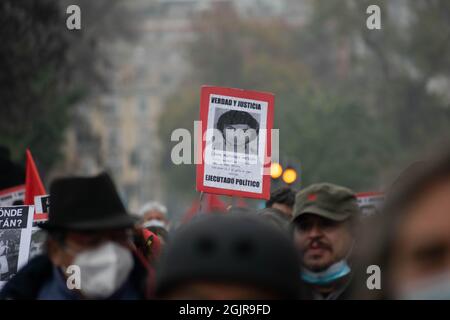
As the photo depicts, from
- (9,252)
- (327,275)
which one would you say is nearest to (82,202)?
(327,275)

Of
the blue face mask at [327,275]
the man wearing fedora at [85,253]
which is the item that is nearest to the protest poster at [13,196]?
the blue face mask at [327,275]

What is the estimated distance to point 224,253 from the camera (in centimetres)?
278

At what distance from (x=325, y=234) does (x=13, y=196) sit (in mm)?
4053

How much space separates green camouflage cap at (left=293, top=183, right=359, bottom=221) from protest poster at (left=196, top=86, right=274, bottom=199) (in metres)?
1.88

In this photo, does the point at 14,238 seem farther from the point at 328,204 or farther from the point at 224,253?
the point at 224,253

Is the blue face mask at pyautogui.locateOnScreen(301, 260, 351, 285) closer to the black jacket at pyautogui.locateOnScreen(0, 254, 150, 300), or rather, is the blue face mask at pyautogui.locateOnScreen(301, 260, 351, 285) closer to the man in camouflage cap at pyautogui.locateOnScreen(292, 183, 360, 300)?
the man in camouflage cap at pyautogui.locateOnScreen(292, 183, 360, 300)

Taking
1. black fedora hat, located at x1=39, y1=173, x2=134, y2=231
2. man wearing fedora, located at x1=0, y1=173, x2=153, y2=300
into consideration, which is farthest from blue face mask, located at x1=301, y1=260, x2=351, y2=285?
black fedora hat, located at x1=39, y1=173, x2=134, y2=231

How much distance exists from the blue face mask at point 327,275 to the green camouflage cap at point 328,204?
290mm

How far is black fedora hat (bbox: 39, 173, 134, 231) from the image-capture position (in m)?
4.04

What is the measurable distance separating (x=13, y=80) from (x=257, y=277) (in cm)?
2037

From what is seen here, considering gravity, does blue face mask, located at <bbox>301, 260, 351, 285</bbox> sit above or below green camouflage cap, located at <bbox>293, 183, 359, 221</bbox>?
below

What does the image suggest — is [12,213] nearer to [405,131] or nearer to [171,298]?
[171,298]

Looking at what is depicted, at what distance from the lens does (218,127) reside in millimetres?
8000

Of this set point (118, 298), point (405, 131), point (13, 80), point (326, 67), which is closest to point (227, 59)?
point (326, 67)
